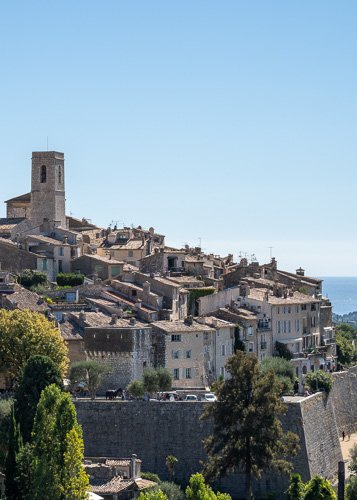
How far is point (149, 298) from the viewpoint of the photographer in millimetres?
88938

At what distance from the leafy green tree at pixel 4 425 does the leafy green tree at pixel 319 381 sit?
1973 centimetres

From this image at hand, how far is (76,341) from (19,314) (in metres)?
4.92

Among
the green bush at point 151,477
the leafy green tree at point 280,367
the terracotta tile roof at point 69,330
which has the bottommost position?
the green bush at point 151,477

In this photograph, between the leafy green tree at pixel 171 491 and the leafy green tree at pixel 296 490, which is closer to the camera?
the leafy green tree at pixel 296 490

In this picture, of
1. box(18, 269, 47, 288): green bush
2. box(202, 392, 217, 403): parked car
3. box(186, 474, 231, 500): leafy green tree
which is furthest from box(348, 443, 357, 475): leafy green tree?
box(18, 269, 47, 288): green bush

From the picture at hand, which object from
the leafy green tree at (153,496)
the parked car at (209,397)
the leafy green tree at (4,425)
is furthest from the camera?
the parked car at (209,397)

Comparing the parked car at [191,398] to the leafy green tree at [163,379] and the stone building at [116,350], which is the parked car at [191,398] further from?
the stone building at [116,350]

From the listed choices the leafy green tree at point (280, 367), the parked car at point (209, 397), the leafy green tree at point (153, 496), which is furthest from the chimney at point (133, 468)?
the leafy green tree at point (280, 367)

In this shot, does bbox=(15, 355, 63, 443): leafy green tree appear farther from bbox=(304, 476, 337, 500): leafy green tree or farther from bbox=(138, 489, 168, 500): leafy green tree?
bbox=(304, 476, 337, 500): leafy green tree

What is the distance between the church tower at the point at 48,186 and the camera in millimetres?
108562

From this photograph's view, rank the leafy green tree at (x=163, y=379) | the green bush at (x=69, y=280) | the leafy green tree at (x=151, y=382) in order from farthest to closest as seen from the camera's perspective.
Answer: the green bush at (x=69, y=280), the leafy green tree at (x=163, y=379), the leafy green tree at (x=151, y=382)

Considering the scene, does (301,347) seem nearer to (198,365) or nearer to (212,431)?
(198,365)

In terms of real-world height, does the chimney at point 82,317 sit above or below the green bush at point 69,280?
below

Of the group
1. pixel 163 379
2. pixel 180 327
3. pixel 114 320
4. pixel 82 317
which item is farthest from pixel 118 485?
pixel 180 327
